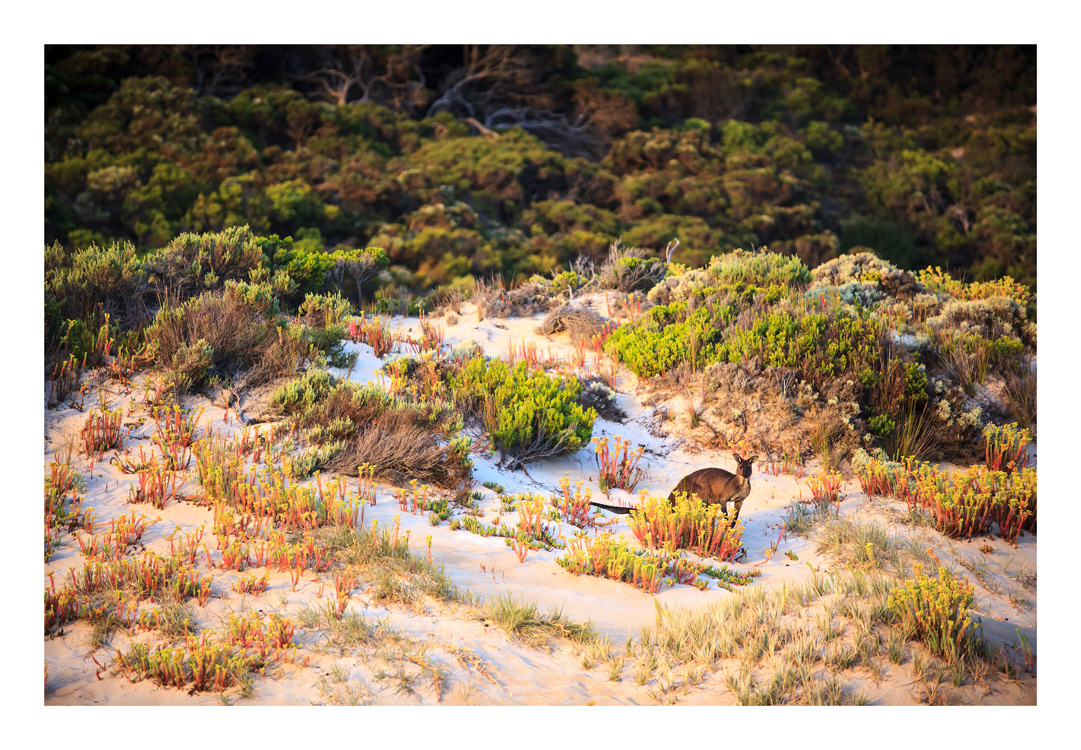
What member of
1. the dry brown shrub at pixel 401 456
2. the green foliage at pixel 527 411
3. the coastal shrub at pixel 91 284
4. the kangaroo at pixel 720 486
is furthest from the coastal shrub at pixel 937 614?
the coastal shrub at pixel 91 284

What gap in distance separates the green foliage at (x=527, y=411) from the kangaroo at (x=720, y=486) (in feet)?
3.17

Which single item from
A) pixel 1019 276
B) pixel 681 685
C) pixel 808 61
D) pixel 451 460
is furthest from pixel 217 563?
pixel 808 61

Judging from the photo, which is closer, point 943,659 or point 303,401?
point 943,659

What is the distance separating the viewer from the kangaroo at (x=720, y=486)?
4746 millimetres

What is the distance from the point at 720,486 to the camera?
4.80 m

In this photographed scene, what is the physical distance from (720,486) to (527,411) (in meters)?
1.50

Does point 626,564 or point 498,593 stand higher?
point 626,564

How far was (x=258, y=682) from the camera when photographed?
3.34 metres

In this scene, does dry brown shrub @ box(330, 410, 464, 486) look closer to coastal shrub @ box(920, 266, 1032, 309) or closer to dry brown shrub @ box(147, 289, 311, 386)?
dry brown shrub @ box(147, 289, 311, 386)

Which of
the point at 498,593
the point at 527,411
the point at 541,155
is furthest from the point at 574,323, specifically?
the point at 541,155

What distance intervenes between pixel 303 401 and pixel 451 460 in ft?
4.01

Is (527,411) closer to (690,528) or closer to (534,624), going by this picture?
(690,528)

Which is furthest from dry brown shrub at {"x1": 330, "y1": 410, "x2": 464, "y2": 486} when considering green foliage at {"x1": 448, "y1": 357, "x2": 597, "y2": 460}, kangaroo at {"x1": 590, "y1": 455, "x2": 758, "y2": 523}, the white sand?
kangaroo at {"x1": 590, "y1": 455, "x2": 758, "y2": 523}
